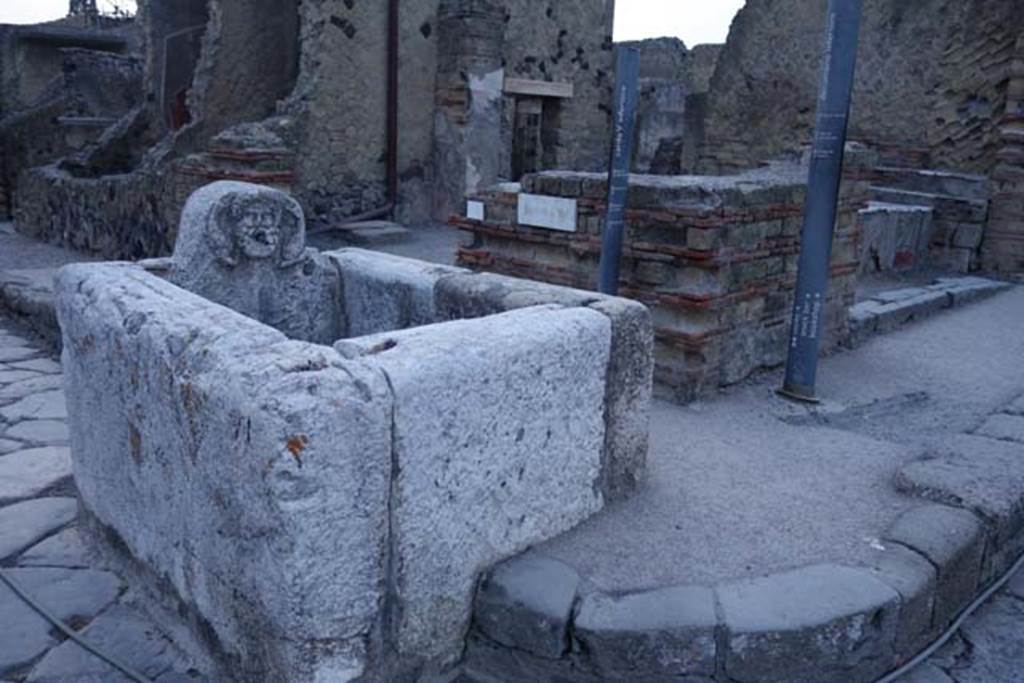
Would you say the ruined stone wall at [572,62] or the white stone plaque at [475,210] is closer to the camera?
the white stone plaque at [475,210]

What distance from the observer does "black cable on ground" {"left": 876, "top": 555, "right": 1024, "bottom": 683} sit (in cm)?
256

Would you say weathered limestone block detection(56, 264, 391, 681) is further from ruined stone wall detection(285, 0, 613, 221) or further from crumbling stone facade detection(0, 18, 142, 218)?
crumbling stone facade detection(0, 18, 142, 218)

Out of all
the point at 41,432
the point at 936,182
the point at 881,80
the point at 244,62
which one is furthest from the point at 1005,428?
the point at 244,62

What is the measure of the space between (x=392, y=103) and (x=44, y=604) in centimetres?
807

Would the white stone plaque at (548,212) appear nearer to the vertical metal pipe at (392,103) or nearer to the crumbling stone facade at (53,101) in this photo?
the vertical metal pipe at (392,103)

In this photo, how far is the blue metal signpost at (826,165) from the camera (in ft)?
13.6

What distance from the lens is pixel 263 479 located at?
1970 mm

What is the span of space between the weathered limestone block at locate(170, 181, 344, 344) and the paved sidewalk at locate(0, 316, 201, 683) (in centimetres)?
111

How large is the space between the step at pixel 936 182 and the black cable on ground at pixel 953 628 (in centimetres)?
663

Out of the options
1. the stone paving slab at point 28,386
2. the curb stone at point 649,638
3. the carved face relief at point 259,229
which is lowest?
the stone paving slab at point 28,386

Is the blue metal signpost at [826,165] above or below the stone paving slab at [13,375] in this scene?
above

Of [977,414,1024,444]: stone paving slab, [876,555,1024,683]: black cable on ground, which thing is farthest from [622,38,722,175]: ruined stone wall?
[876,555,1024,683]: black cable on ground

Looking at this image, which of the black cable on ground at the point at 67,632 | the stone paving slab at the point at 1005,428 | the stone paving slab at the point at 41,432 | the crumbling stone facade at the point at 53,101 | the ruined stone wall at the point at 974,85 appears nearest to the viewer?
the black cable on ground at the point at 67,632

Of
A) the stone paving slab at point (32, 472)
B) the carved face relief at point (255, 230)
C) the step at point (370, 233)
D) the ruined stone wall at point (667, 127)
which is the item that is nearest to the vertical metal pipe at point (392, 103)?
the step at point (370, 233)
